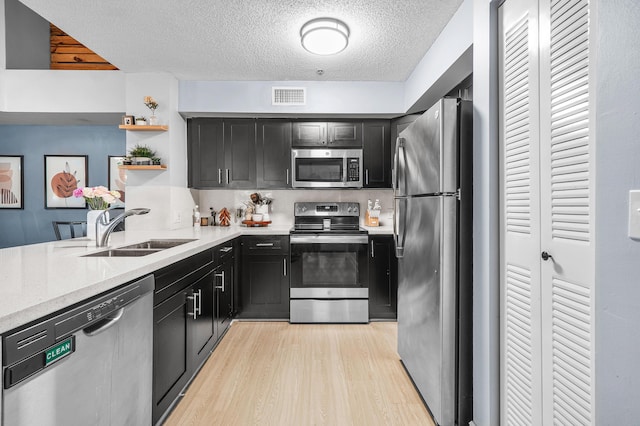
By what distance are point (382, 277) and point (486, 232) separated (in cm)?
200

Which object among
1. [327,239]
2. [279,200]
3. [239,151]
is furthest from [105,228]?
[279,200]

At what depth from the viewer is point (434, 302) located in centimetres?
187

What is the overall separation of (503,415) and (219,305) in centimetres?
214

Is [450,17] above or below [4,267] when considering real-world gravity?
above

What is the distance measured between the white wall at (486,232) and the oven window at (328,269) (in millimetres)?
1815

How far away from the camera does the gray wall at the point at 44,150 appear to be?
13.7ft

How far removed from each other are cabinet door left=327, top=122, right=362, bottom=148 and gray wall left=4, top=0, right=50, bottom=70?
134 inches

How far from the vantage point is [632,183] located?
2.67 feet

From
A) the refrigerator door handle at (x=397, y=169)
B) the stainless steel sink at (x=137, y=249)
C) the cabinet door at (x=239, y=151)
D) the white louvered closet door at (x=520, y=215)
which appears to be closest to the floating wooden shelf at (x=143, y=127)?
the cabinet door at (x=239, y=151)

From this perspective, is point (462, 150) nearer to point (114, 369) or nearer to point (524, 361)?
point (524, 361)

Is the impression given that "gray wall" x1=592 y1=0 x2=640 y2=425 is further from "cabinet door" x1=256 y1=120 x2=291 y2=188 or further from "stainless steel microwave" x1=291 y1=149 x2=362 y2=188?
"cabinet door" x1=256 y1=120 x2=291 y2=188

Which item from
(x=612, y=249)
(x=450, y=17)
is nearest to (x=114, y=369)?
(x=612, y=249)

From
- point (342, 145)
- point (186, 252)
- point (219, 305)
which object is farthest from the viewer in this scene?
point (342, 145)

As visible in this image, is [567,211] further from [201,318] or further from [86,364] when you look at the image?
[201,318]
